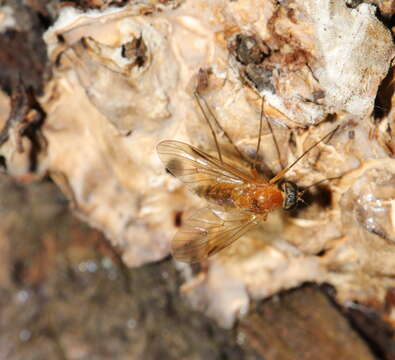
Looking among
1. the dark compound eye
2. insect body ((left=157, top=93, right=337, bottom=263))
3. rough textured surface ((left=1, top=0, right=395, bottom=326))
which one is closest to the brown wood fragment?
rough textured surface ((left=1, top=0, right=395, bottom=326))

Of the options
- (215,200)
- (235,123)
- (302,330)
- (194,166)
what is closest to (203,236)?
(215,200)

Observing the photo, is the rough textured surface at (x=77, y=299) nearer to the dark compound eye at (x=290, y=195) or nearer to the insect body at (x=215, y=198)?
the insect body at (x=215, y=198)

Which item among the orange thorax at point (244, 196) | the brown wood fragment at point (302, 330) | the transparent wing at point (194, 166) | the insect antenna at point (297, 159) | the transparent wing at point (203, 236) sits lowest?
the brown wood fragment at point (302, 330)

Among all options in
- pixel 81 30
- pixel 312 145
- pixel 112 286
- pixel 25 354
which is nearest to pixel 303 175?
pixel 312 145

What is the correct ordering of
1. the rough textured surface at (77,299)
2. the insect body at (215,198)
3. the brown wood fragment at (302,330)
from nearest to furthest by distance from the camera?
the insect body at (215,198), the brown wood fragment at (302,330), the rough textured surface at (77,299)

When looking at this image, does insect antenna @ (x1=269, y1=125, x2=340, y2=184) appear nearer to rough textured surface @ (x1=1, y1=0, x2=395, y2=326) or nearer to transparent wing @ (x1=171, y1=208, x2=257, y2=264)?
rough textured surface @ (x1=1, y1=0, x2=395, y2=326)

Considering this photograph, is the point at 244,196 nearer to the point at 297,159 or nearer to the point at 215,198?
the point at 215,198

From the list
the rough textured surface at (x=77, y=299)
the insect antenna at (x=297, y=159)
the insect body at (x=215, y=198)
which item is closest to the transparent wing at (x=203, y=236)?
the insect body at (x=215, y=198)
